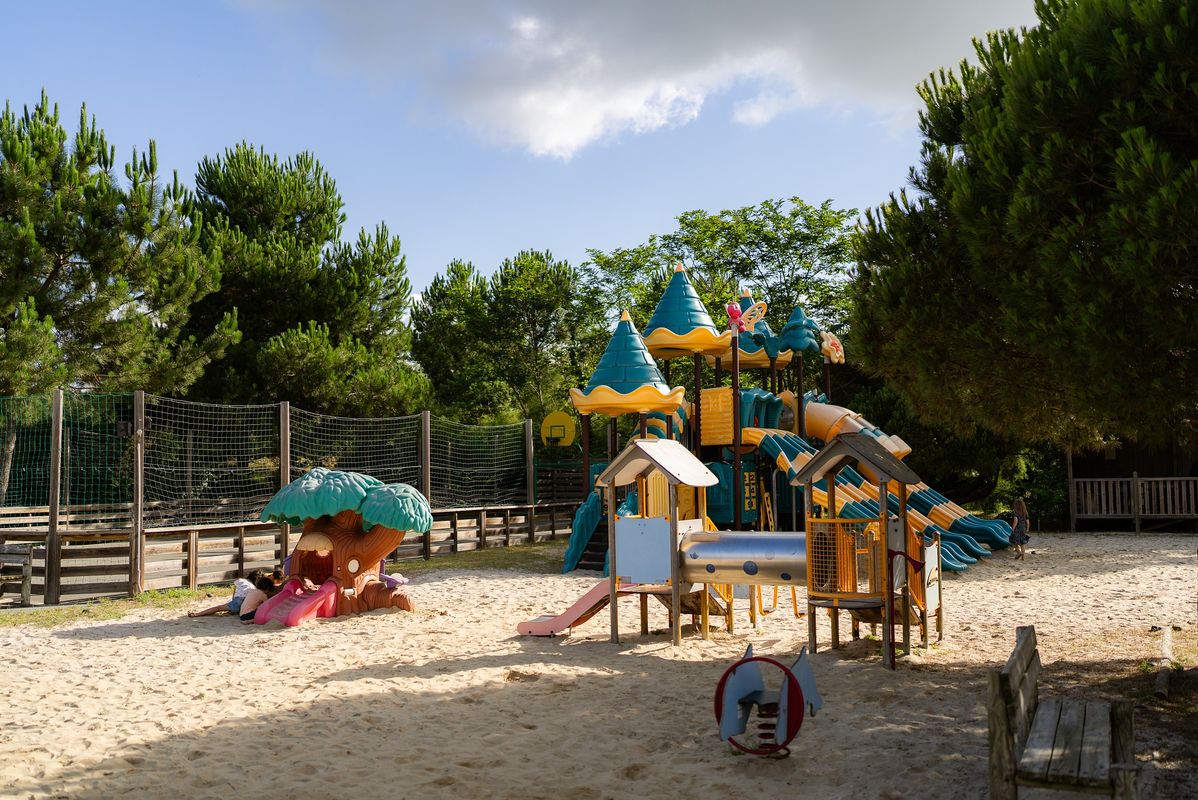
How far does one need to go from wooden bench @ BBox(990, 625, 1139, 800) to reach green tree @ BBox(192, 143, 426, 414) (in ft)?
68.3

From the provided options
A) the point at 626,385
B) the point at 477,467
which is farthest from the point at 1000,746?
the point at 477,467

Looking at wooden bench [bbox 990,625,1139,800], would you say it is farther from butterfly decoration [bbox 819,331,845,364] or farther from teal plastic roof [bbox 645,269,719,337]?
butterfly decoration [bbox 819,331,845,364]

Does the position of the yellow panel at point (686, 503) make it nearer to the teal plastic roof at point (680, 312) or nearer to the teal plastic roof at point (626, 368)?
the teal plastic roof at point (626, 368)

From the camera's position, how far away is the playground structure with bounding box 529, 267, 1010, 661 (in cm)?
848

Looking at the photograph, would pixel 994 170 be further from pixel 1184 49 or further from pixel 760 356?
pixel 760 356

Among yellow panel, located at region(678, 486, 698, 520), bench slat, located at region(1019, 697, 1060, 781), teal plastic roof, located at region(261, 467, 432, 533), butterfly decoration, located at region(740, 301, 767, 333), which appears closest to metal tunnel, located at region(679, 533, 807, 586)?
teal plastic roof, located at region(261, 467, 432, 533)

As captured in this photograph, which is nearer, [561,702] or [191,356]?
[561,702]

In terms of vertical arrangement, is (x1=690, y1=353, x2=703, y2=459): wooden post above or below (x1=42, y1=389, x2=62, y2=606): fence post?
above

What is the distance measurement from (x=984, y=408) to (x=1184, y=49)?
3320 mm

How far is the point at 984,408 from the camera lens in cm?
805

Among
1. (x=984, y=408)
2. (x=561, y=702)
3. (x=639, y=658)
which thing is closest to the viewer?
(x=561, y=702)

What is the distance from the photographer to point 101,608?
11.9 m

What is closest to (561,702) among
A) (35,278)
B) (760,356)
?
(760,356)

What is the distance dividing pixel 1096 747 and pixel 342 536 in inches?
364
